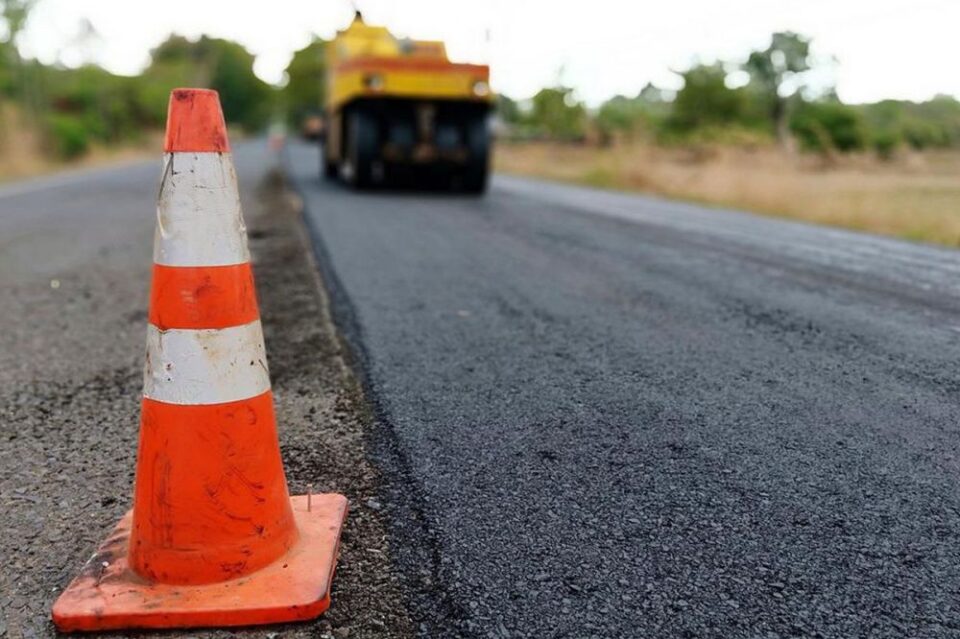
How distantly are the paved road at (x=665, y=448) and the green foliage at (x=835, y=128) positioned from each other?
3173cm

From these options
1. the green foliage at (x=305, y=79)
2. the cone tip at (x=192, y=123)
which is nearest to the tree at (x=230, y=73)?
the green foliage at (x=305, y=79)

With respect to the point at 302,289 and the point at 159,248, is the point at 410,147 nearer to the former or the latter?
the point at 302,289

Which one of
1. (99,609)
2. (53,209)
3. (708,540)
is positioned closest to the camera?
(99,609)

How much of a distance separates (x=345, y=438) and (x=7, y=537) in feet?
3.06

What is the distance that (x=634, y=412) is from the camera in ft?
8.79

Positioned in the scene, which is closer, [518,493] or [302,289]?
[518,493]

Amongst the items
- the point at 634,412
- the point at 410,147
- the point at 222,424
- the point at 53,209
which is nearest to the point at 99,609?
the point at 222,424

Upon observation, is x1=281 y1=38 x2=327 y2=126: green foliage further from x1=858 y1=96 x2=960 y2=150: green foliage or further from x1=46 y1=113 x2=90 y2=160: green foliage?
x1=858 y1=96 x2=960 y2=150: green foliage

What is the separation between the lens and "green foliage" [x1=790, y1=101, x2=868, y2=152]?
116ft

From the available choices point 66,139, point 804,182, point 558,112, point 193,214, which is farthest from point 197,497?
point 558,112

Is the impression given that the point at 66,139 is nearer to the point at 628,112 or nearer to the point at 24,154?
the point at 24,154

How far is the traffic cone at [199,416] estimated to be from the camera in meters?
1.69

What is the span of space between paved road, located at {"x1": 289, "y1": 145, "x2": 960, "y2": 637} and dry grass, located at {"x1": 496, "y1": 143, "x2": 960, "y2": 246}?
536 centimetres

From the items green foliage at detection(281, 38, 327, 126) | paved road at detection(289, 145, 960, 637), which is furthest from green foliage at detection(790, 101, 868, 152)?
green foliage at detection(281, 38, 327, 126)
